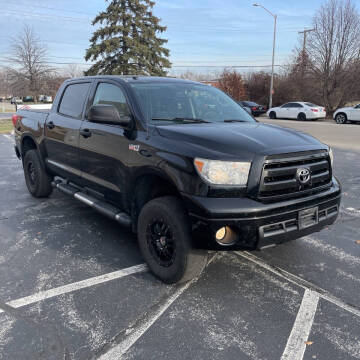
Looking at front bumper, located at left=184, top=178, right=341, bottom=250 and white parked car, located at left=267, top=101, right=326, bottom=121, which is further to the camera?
white parked car, located at left=267, top=101, right=326, bottom=121

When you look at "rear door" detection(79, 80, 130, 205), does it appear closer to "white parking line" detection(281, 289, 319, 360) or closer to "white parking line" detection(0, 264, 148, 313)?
"white parking line" detection(0, 264, 148, 313)

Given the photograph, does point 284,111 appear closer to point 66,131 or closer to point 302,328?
point 66,131

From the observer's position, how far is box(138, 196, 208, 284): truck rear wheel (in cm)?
301

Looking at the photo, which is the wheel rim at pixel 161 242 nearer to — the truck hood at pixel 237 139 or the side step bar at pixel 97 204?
the side step bar at pixel 97 204

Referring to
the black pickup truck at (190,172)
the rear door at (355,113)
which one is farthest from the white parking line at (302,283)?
the rear door at (355,113)

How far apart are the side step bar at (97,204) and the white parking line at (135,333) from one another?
1.02 meters

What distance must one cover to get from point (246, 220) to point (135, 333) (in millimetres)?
1191

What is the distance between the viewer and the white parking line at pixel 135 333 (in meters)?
2.43

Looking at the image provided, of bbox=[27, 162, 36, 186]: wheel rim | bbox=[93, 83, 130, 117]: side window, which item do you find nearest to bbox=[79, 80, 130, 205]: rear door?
bbox=[93, 83, 130, 117]: side window

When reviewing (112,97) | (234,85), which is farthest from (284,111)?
(112,97)

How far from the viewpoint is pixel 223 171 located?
2848mm

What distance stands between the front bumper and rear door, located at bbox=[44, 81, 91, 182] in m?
2.28

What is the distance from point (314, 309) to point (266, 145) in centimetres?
142

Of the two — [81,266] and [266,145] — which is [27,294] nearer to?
[81,266]
